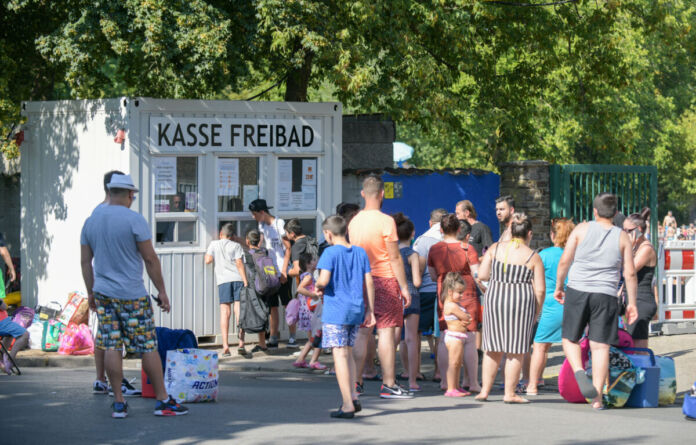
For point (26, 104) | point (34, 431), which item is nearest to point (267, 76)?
point (26, 104)

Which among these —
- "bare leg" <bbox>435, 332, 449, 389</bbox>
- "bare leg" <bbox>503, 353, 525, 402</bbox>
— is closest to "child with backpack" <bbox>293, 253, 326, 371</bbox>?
"bare leg" <bbox>435, 332, 449, 389</bbox>

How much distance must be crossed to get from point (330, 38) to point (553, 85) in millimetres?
5886

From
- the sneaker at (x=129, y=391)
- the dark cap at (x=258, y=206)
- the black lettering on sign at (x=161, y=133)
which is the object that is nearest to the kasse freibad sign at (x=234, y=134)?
the black lettering on sign at (x=161, y=133)

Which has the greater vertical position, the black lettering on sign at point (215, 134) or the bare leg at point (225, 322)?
the black lettering on sign at point (215, 134)

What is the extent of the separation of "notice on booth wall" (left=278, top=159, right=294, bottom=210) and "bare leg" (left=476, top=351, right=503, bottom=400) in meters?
4.89

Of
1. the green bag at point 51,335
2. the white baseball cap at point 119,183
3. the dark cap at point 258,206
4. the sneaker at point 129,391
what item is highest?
the white baseball cap at point 119,183

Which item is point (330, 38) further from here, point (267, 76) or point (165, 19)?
point (267, 76)

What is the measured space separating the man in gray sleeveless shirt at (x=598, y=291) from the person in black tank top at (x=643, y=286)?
1.13 metres

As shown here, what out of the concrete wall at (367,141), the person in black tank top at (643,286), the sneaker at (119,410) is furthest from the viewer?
the concrete wall at (367,141)

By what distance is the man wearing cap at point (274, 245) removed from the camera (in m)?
12.9

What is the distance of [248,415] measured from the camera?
324 inches

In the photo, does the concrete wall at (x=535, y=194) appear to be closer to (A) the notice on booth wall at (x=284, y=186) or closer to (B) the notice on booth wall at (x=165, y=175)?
(A) the notice on booth wall at (x=284, y=186)

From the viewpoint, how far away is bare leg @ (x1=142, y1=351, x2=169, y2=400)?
8039 mm

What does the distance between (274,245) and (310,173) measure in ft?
4.19
